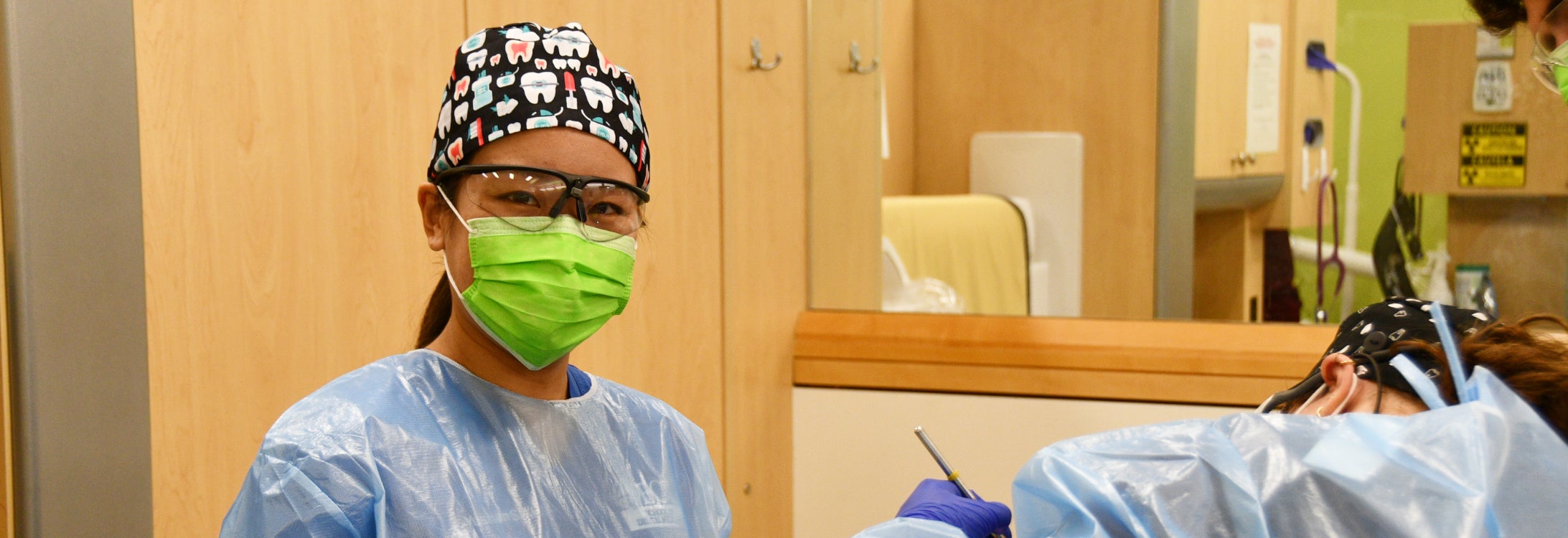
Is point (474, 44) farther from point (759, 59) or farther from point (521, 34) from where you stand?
point (759, 59)

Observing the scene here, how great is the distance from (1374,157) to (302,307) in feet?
7.47

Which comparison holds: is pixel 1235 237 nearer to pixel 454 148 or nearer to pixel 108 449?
pixel 454 148

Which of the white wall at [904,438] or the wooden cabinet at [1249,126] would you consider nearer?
the white wall at [904,438]

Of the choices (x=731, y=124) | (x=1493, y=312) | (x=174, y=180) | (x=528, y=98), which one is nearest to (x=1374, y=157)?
(x=1493, y=312)

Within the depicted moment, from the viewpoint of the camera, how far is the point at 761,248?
281 cm

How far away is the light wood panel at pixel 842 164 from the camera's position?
3088mm

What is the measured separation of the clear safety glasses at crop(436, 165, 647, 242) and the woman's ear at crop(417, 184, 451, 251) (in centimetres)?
2

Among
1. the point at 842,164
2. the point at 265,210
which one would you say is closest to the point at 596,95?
the point at 265,210

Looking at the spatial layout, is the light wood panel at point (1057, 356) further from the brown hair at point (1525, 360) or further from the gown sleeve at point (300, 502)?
the gown sleeve at point (300, 502)

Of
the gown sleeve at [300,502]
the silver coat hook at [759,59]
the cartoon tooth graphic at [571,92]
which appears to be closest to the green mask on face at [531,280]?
the cartoon tooth graphic at [571,92]

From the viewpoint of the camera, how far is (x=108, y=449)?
51.0 inches

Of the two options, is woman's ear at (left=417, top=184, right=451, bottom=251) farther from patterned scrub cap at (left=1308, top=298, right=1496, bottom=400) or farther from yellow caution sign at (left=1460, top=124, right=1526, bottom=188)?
A: yellow caution sign at (left=1460, top=124, right=1526, bottom=188)

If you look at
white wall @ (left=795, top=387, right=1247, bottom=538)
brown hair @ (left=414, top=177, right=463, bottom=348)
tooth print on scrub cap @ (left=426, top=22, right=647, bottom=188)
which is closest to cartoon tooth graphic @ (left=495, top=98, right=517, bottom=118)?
tooth print on scrub cap @ (left=426, top=22, right=647, bottom=188)

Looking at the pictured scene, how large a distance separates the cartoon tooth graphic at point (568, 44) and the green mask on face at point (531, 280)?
0.16 meters
